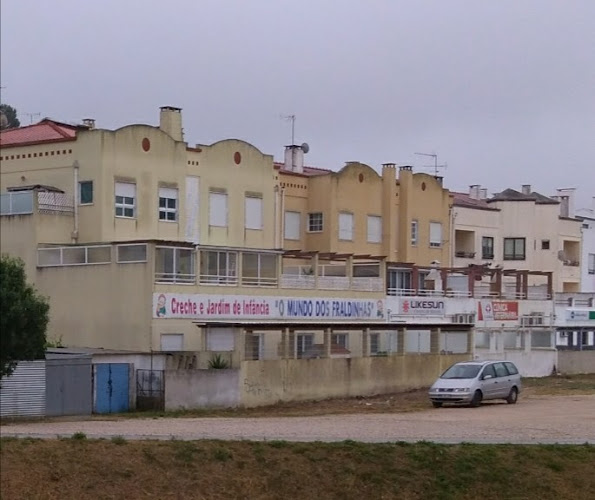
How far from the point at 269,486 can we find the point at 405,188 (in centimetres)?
4620

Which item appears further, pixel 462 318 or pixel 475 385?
pixel 462 318

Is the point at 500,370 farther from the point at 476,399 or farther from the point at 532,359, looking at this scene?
the point at 532,359

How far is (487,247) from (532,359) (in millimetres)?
17745

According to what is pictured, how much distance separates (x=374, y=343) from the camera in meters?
52.7

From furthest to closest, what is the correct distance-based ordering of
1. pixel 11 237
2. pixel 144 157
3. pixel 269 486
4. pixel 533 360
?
1. pixel 533 360
2. pixel 144 157
3. pixel 11 237
4. pixel 269 486

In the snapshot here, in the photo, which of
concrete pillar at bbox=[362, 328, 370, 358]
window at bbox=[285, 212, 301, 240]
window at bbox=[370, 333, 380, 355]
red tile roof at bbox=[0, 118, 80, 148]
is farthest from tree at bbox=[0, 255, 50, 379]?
window at bbox=[285, 212, 301, 240]

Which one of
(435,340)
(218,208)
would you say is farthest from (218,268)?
(435,340)

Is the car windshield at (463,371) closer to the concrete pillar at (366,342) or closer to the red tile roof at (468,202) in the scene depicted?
the concrete pillar at (366,342)

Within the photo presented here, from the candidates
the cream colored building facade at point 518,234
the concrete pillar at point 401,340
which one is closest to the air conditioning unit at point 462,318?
the concrete pillar at point 401,340

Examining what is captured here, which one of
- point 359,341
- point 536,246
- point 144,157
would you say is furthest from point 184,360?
point 536,246

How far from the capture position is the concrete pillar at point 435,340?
179ft

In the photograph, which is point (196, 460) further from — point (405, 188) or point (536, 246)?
point (536, 246)

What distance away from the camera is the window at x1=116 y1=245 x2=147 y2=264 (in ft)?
156

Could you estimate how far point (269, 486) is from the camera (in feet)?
84.2
